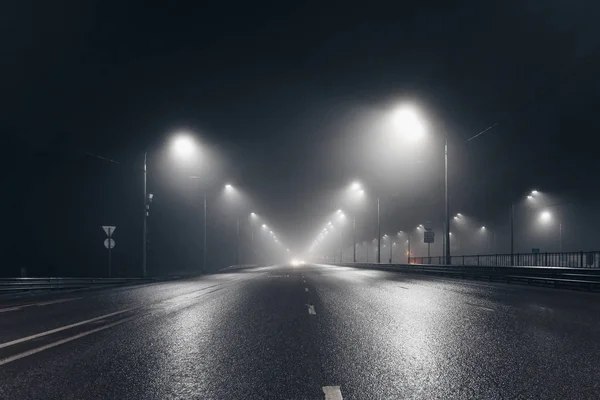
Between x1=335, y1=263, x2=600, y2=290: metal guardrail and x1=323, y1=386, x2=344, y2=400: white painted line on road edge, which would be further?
x1=335, y1=263, x2=600, y2=290: metal guardrail

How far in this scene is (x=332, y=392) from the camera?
440cm

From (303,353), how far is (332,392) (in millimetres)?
1737

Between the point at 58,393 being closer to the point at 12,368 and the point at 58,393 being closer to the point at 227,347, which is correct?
the point at 12,368

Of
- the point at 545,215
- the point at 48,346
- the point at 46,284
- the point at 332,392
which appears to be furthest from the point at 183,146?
the point at 545,215

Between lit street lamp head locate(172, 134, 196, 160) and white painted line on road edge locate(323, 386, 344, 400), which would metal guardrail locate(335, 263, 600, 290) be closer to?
white painted line on road edge locate(323, 386, 344, 400)

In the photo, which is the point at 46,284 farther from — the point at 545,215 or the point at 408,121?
the point at 545,215

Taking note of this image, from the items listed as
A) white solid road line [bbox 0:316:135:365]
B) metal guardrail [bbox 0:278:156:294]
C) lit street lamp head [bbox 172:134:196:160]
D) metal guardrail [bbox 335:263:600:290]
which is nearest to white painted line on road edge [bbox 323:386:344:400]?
white solid road line [bbox 0:316:135:365]

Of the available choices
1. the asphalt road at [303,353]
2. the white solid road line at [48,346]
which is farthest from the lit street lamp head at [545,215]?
the white solid road line at [48,346]

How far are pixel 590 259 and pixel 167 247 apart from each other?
48232 millimetres

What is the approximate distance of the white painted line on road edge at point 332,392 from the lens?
4.25 meters

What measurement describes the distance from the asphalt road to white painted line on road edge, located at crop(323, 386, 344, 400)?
0.02 m

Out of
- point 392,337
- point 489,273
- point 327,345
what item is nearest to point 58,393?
point 327,345

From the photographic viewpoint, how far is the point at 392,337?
23.9 feet

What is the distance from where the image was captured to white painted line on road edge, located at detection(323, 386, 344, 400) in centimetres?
425
